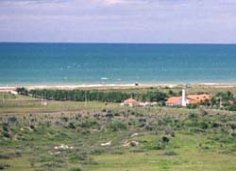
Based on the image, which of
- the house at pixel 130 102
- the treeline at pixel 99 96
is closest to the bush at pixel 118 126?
the house at pixel 130 102

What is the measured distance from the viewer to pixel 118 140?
41.3 meters

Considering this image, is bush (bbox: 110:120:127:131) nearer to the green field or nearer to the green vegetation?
the green field

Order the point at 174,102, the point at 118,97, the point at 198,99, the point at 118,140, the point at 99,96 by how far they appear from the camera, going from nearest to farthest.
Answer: the point at 118,140 → the point at 174,102 → the point at 198,99 → the point at 118,97 → the point at 99,96

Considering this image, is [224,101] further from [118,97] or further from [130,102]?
[118,97]

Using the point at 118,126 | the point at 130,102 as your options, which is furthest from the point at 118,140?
the point at 130,102

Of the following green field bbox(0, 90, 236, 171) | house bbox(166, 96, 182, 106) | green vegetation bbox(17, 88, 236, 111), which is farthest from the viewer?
green vegetation bbox(17, 88, 236, 111)

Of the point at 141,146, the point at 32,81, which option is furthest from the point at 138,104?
the point at 32,81

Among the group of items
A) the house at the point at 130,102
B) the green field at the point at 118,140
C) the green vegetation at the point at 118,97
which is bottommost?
the green field at the point at 118,140

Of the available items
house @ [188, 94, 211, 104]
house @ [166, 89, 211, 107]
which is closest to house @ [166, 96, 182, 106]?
house @ [166, 89, 211, 107]

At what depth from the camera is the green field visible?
33031 mm

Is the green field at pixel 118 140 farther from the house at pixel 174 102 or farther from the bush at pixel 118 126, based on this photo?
the house at pixel 174 102

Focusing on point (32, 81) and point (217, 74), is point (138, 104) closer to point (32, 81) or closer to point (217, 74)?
point (32, 81)

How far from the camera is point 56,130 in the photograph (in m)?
44.1

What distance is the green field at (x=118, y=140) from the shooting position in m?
33.0
